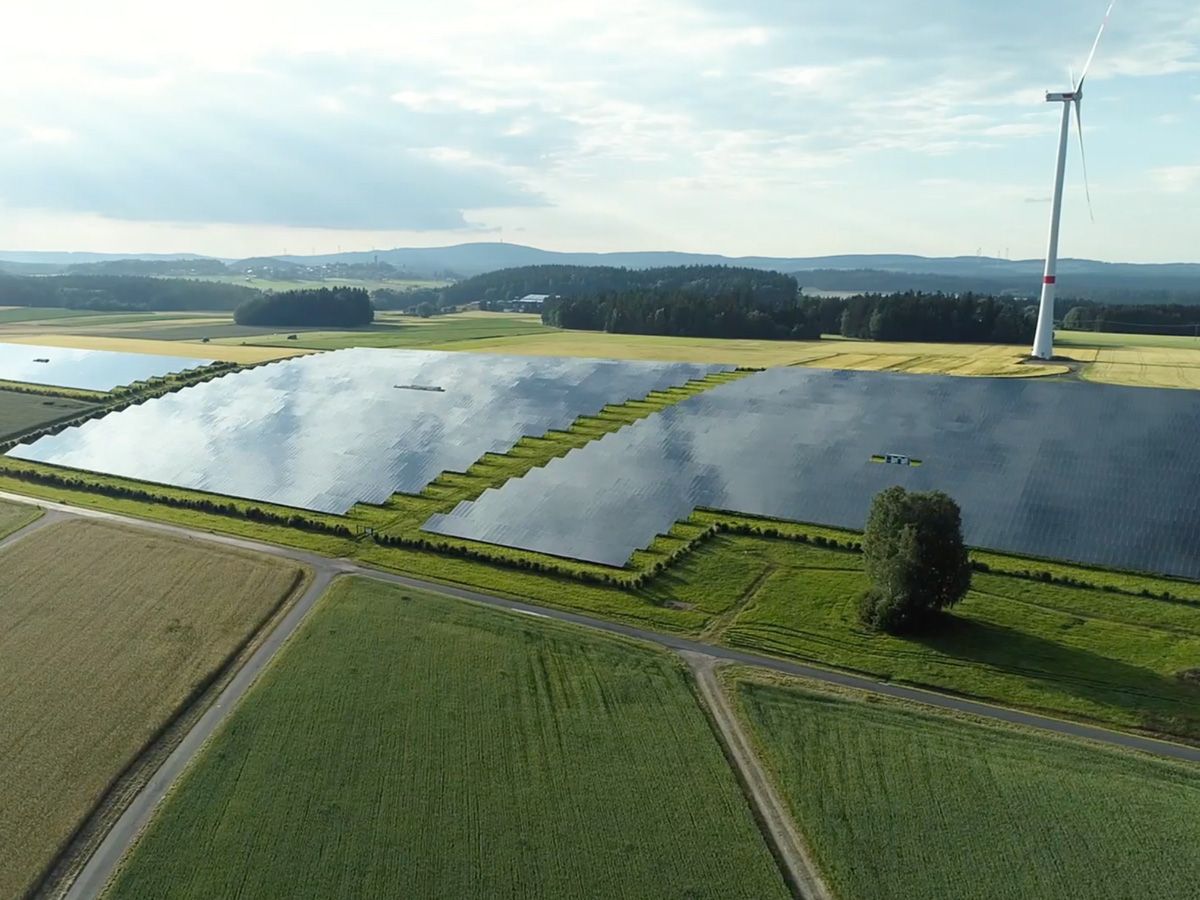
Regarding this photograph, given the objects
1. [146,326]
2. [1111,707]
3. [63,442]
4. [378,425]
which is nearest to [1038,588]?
[1111,707]

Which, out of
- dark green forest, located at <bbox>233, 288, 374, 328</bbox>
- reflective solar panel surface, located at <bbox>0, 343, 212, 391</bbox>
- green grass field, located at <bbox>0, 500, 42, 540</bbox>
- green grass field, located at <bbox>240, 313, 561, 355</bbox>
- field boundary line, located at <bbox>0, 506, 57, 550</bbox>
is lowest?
Answer: field boundary line, located at <bbox>0, 506, 57, 550</bbox>

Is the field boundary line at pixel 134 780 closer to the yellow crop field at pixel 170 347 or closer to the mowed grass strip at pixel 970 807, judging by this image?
the mowed grass strip at pixel 970 807

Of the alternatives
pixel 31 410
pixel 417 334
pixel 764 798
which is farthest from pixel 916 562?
pixel 417 334

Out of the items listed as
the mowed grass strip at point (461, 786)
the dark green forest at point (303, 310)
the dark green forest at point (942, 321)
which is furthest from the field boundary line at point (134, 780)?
the dark green forest at point (303, 310)

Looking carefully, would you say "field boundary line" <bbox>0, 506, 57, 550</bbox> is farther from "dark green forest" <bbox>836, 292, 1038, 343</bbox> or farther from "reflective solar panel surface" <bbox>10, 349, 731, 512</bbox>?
"dark green forest" <bbox>836, 292, 1038, 343</bbox>

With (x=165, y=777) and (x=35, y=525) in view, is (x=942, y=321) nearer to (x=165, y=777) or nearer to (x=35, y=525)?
(x=35, y=525)

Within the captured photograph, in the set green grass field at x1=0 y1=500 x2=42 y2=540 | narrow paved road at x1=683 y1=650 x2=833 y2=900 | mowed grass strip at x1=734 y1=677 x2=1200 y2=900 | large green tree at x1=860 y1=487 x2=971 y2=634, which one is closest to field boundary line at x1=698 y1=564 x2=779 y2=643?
narrow paved road at x1=683 y1=650 x2=833 y2=900
